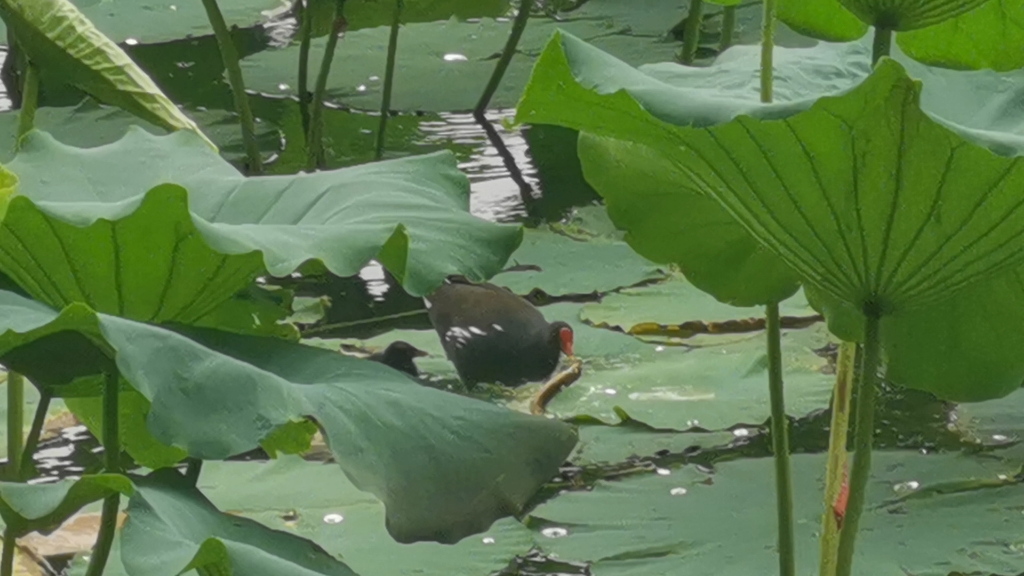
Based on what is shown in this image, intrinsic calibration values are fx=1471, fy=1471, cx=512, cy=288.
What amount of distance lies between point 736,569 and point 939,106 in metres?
0.42

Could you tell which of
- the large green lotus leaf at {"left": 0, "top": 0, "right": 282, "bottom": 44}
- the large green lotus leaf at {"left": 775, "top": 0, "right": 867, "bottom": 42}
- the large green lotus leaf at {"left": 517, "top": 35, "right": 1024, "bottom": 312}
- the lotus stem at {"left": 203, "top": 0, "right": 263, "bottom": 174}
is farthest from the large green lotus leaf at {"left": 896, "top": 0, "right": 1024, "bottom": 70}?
the large green lotus leaf at {"left": 0, "top": 0, "right": 282, "bottom": 44}

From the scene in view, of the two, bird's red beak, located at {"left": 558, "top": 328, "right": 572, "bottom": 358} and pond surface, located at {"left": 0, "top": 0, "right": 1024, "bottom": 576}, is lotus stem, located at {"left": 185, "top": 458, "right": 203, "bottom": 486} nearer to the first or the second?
pond surface, located at {"left": 0, "top": 0, "right": 1024, "bottom": 576}

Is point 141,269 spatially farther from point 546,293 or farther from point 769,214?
point 546,293

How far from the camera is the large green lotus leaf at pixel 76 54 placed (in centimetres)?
102

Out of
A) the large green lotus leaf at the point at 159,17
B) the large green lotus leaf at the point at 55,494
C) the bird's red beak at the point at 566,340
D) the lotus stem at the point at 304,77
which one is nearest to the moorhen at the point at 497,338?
the bird's red beak at the point at 566,340

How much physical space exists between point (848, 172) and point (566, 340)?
939mm

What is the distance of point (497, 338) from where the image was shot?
175 centimetres

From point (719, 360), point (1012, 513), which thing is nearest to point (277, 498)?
point (719, 360)

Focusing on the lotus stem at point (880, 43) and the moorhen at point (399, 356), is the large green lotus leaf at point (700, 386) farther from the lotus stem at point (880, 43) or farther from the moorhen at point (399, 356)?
the lotus stem at point (880, 43)

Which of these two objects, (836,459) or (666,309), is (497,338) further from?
(836,459)

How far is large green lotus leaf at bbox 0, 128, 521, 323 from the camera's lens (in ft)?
2.48

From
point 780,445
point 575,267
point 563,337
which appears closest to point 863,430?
point 780,445

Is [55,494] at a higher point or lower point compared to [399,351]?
higher

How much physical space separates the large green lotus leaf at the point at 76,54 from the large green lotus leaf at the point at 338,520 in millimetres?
417
